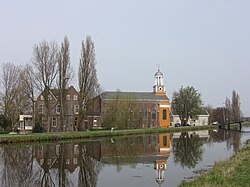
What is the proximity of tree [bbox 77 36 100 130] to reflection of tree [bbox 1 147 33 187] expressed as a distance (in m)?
21.4

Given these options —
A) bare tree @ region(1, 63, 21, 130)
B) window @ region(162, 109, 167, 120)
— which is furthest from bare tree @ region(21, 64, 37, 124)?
window @ region(162, 109, 167, 120)

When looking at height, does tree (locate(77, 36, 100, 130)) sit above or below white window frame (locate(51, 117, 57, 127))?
above

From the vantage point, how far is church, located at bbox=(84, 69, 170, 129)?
57188 mm

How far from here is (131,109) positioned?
59.6 m

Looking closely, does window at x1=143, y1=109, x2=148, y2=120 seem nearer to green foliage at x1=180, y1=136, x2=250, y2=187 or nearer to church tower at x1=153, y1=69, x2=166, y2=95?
church tower at x1=153, y1=69, x2=166, y2=95

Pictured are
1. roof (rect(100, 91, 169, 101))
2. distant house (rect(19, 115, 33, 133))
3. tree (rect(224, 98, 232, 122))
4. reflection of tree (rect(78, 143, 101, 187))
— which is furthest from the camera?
tree (rect(224, 98, 232, 122))

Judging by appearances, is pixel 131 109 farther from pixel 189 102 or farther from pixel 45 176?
pixel 45 176

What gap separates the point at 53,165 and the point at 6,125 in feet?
104

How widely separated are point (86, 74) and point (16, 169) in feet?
95.6

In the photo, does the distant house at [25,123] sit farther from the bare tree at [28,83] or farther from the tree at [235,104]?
the tree at [235,104]

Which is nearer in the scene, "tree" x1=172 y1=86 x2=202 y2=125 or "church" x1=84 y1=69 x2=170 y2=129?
"church" x1=84 y1=69 x2=170 y2=129

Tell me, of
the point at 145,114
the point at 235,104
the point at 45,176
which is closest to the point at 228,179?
the point at 45,176

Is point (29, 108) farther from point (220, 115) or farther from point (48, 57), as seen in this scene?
point (220, 115)

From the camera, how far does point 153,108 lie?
73500 millimetres
